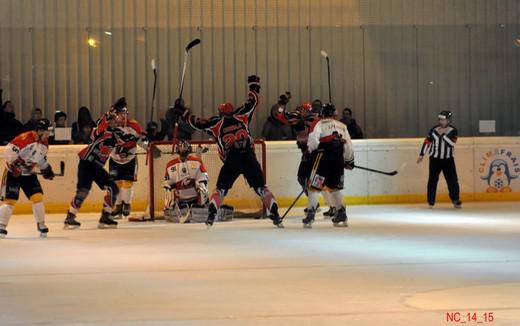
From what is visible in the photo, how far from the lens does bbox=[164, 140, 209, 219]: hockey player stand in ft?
47.8

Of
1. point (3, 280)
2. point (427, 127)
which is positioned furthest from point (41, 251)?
point (427, 127)

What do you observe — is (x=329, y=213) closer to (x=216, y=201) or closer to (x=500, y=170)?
(x=216, y=201)

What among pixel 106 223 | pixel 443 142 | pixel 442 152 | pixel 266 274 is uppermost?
pixel 443 142

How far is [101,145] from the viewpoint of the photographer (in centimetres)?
1401

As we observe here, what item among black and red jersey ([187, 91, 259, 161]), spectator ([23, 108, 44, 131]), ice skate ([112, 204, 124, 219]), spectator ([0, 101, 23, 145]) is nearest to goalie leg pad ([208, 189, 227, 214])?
black and red jersey ([187, 91, 259, 161])

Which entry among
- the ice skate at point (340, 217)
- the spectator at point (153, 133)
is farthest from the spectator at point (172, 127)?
the ice skate at point (340, 217)

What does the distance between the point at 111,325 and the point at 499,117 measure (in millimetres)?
15155

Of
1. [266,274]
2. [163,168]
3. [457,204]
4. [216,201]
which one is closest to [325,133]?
[216,201]

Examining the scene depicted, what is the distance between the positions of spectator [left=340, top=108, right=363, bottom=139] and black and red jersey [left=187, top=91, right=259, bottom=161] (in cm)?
541

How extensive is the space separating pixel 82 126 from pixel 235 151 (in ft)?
19.1

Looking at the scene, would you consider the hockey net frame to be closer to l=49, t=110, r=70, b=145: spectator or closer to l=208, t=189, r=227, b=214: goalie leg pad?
l=208, t=189, r=227, b=214: goalie leg pad

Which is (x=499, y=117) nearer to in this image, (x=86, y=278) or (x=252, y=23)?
(x=252, y=23)

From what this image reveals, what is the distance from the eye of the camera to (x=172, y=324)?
271 inches

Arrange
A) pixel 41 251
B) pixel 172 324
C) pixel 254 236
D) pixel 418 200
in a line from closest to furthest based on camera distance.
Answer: pixel 172 324, pixel 41 251, pixel 254 236, pixel 418 200
